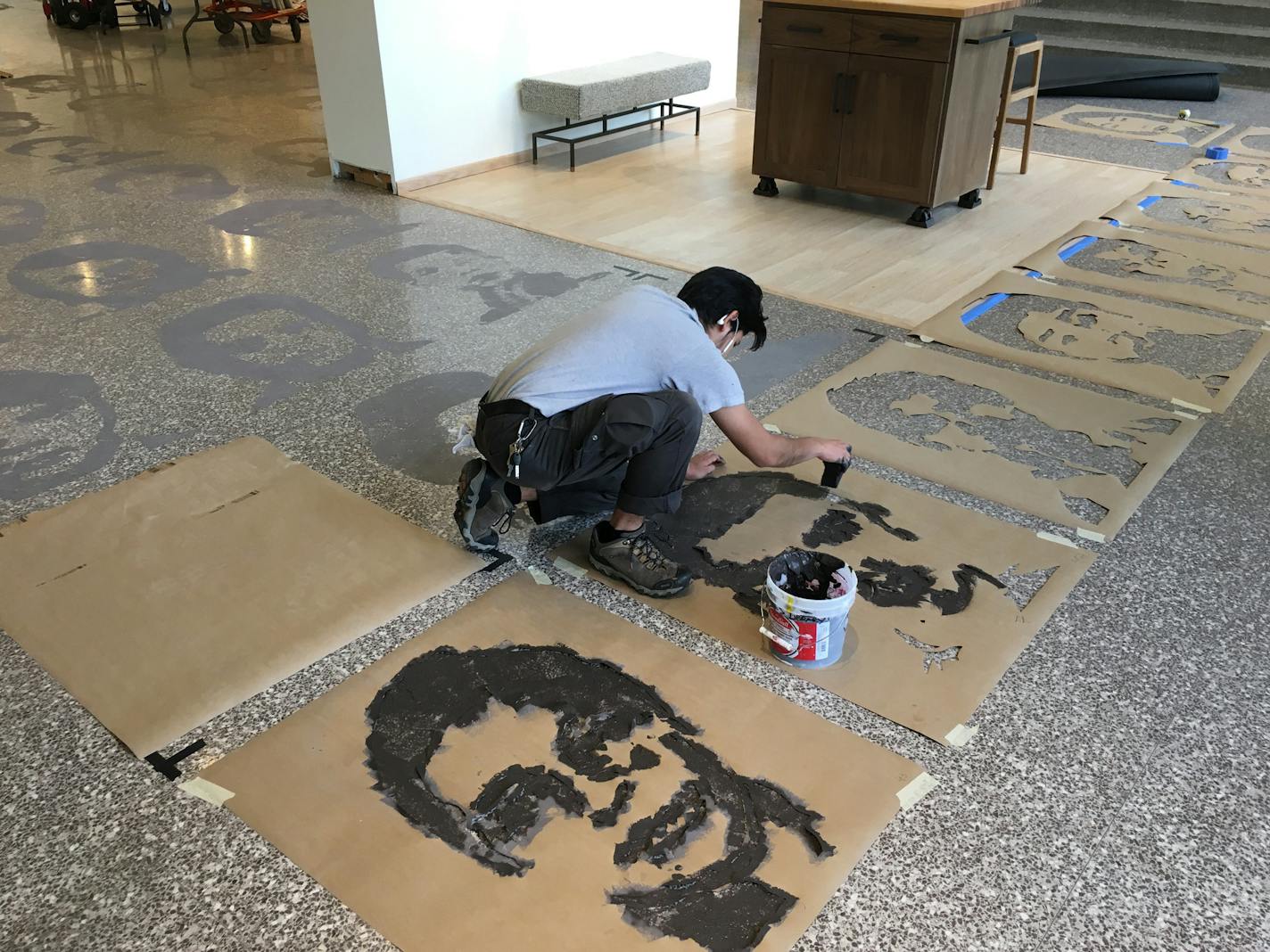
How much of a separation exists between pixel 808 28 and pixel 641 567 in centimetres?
327

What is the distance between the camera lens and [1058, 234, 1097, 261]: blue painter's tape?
4227 millimetres

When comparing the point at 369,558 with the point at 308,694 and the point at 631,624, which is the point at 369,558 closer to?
the point at 308,694

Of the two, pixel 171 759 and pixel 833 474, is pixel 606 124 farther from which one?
pixel 171 759

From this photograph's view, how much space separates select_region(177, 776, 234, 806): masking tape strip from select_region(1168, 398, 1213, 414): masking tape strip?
2793 mm

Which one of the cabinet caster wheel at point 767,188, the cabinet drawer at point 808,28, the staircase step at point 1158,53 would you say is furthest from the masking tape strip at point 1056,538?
the staircase step at point 1158,53

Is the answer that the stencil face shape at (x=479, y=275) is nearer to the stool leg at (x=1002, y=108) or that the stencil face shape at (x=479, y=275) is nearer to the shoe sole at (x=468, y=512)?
the shoe sole at (x=468, y=512)

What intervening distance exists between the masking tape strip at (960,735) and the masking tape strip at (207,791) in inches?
48.6

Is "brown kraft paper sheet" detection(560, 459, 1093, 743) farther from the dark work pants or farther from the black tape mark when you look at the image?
the black tape mark

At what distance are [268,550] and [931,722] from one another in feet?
4.78

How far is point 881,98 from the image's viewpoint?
4410 mm

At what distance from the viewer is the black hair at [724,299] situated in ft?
6.91

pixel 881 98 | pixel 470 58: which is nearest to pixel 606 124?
pixel 470 58

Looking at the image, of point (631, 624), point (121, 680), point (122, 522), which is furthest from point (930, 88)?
point (121, 680)

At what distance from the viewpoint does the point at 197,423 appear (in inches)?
112
